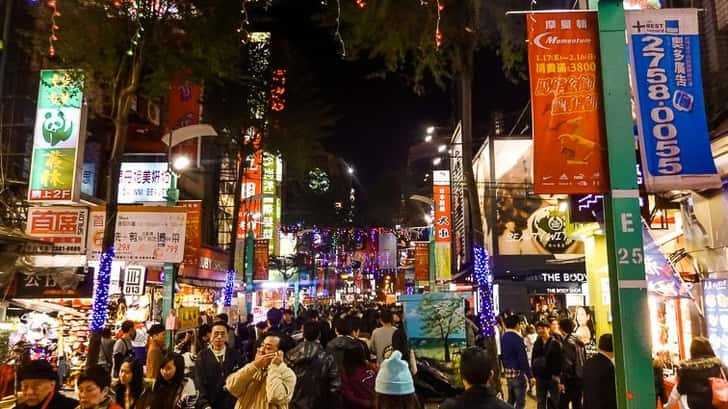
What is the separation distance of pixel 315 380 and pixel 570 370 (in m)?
4.50

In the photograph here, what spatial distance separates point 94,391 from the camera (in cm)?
412

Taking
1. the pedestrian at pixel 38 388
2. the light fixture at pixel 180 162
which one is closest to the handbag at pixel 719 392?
the pedestrian at pixel 38 388

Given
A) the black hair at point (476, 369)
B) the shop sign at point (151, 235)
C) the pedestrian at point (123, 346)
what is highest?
the shop sign at point (151, 235)

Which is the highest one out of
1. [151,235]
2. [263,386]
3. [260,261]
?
[260,261]

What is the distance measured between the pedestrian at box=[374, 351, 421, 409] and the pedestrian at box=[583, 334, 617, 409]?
290 cm

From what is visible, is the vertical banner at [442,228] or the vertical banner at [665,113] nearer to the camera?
the vertical banner at [665,113]

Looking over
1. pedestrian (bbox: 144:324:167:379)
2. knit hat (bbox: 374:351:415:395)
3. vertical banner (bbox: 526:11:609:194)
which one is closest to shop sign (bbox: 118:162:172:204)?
pedestrian (bbox: 144:324:167:379)

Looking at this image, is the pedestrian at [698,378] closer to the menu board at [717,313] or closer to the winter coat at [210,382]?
the menu board at [717,313]

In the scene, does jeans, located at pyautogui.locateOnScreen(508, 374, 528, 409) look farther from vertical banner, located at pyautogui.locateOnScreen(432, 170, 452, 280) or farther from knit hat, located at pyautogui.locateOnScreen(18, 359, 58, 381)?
vertical banner, located at pyautogui.locateOnScreen(432, 170, 452, 280)

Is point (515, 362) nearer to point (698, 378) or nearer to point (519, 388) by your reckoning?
point (519, 388)

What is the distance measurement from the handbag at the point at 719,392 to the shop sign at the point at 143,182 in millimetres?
17360

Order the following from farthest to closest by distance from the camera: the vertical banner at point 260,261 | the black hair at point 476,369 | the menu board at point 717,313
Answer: the vertical banner at point 260,261, the menu board at point 717,313, the black hair at point 476,369

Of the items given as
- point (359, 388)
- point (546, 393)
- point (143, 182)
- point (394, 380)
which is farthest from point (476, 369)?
point (143, 182)

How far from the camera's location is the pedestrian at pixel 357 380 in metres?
6.14
